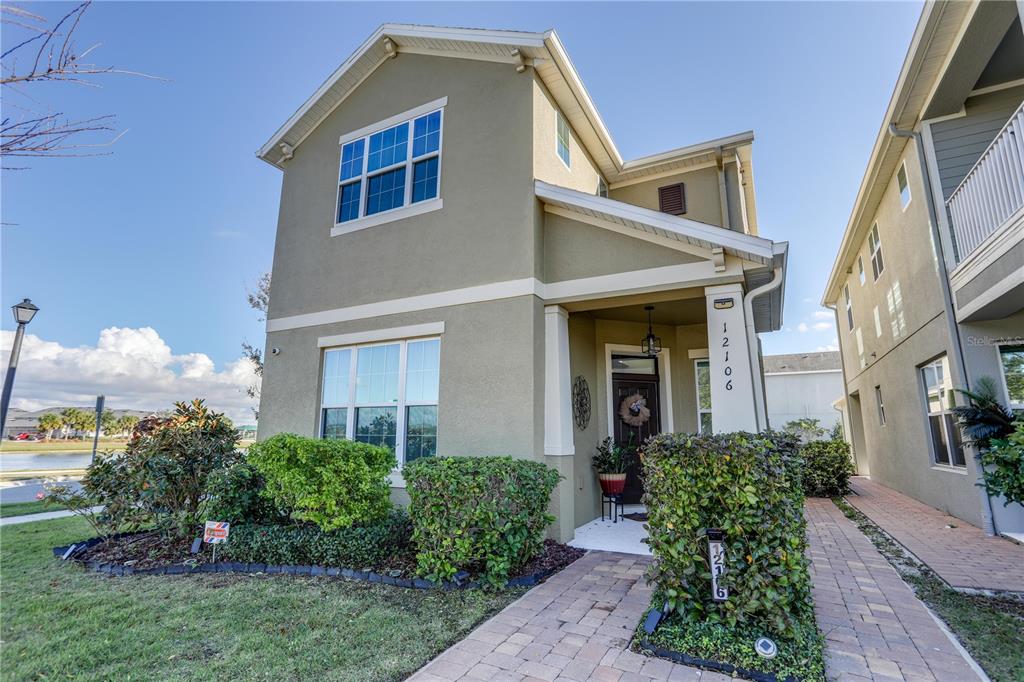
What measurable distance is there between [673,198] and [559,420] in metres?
5.72

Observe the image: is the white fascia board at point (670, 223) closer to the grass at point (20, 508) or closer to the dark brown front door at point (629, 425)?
the dark brown front door at point (629, 425)

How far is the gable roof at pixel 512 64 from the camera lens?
714cm

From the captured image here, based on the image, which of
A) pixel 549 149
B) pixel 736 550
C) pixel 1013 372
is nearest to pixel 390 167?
pixel 549 149

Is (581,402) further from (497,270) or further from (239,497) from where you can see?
(239,497)

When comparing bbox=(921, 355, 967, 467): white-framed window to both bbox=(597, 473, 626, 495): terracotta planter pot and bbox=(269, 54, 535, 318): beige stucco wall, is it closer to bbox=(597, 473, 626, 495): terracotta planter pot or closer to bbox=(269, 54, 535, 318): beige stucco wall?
bbox=(597, 473, 626, 495): terracotta planter pot

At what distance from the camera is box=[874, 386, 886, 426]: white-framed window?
12563 mm

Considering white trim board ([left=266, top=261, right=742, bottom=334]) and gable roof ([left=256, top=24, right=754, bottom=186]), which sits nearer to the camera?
white trim board ([left=266, top=261, right=742, bottom=334])

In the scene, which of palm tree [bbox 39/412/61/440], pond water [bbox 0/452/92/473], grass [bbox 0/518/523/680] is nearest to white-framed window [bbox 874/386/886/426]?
grass [bbox 0/518/523/680]

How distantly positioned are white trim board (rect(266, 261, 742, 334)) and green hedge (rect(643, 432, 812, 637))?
2.62 m

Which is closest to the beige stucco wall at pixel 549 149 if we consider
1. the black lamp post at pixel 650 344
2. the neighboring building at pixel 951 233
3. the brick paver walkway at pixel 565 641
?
the black lamp post at pixel 650 344

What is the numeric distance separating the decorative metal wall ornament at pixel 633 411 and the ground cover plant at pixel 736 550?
458 centimetres

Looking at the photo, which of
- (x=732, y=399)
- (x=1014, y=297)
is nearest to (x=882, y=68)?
(x=1014, y=297)

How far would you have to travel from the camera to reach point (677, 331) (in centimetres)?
902

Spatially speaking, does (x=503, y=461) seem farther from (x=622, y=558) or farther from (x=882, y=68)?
(x=882, y=68)
